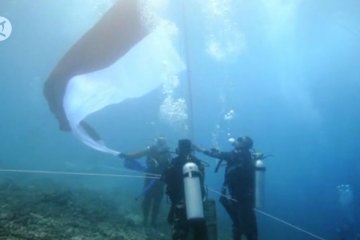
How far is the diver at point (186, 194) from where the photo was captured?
5.68 metres

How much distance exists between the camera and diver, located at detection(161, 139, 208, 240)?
5.68 metres

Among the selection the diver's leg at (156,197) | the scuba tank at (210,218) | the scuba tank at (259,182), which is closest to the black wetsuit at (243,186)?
the scuba tank at (210,218)

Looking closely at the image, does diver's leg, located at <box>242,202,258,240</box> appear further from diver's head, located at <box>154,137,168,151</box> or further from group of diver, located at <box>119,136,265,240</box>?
diver's head, located at <box>154,137,168,151</box>

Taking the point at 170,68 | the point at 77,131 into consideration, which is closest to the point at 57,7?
the point at 170,68

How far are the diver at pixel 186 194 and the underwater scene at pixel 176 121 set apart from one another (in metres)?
0.02

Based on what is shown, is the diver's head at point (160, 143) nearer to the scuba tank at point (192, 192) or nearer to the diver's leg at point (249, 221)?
the diver's leg at point (249, 221)

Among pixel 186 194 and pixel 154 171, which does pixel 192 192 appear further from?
pixel 154 171

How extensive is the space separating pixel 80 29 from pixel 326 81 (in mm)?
33505

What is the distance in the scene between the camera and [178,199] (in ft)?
20.1

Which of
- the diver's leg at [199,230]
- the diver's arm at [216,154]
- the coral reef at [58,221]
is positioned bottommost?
the coral reef at [58,221]

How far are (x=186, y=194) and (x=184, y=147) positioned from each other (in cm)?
79

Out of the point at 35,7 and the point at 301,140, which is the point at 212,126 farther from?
the point at 35,7

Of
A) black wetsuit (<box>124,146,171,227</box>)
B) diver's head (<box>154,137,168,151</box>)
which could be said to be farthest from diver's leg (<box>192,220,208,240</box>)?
diver's head (<box>154,137,168,151</box>)

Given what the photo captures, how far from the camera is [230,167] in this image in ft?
23.1
